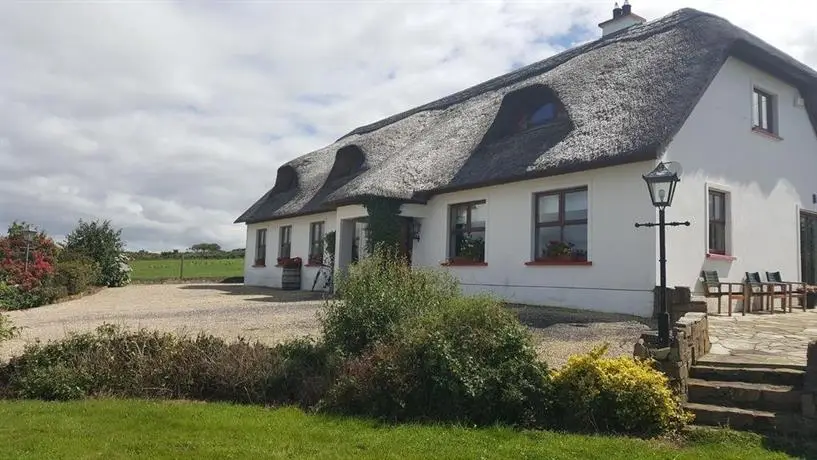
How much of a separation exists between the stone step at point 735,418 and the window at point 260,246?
74.0 feet

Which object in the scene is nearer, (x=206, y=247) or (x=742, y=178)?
(x=742, y=178)

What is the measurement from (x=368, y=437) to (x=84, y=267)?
19.8 m

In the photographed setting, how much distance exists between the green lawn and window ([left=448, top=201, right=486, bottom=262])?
32.2ft

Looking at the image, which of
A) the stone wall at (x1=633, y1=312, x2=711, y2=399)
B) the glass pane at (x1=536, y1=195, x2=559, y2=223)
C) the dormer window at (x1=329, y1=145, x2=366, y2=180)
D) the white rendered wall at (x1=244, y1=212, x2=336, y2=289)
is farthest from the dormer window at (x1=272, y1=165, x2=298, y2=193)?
the stone wall at (x1=633, y1=312, x2=711, y2=399)

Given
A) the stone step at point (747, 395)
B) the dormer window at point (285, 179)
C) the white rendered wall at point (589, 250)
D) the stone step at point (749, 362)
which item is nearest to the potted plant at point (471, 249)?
the white rendered wall at point (589, 250)

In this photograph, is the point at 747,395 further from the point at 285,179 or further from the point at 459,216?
the point at 285,179

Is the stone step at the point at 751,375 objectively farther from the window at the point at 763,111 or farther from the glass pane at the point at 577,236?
the window at the point at 763,111

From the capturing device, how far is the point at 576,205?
1296cm

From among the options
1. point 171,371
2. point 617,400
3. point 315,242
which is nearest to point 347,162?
point 315,242

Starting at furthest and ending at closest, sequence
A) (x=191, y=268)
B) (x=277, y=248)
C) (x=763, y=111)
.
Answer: (x=191, y=268) < (x=277, y=248) < (x=763, y=111)

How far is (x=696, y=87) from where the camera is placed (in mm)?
11844

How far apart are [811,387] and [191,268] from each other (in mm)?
39285

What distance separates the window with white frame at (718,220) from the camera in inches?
510

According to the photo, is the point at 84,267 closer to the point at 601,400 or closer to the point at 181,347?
the point at 181,347
